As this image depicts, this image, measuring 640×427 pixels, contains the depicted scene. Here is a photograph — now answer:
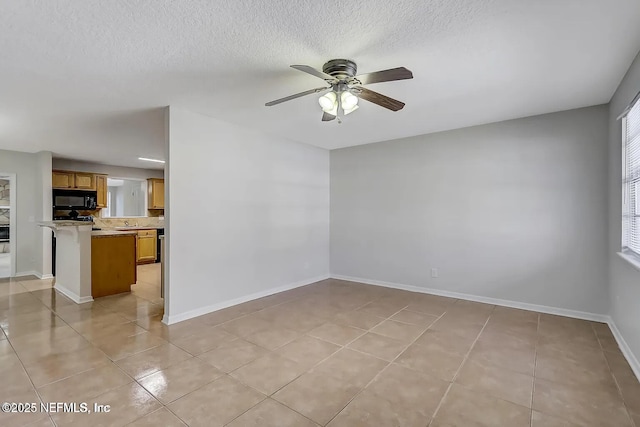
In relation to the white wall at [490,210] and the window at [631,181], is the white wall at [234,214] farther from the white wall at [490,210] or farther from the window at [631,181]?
the window at [631,181]

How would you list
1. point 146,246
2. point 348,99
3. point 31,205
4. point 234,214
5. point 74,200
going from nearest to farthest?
point 348,99 < point 234,214 < point 31,205 < point 74,200 < point 146,246

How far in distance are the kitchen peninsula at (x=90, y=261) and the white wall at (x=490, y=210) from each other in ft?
11.5

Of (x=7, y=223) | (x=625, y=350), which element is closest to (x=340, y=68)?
(x=625, y=350)

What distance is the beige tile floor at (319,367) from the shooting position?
194cm

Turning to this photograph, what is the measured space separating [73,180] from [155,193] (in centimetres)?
172

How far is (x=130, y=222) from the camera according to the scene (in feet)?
25.9

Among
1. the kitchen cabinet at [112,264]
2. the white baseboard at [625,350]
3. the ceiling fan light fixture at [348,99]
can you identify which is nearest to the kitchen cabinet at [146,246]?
the kitchen cabinet at [112,264]

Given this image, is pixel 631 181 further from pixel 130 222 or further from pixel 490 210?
pixel 130 222

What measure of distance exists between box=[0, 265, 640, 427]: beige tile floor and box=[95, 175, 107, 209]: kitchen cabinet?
3.60 meters

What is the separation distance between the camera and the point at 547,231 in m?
3.80

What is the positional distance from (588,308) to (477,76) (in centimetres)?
292

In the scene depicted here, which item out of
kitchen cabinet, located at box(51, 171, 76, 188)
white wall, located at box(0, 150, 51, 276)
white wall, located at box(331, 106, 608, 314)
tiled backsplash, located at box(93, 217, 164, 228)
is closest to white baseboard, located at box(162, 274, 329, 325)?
white wall, located at box(331, 106, 608, 314)

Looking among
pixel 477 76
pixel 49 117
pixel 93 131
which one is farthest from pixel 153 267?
pixel 477 76

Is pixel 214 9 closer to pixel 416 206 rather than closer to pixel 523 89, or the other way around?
pixel 523 89
